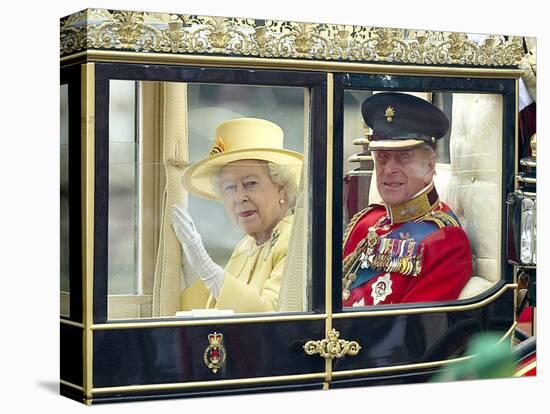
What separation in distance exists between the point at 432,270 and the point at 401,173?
2.38 ft

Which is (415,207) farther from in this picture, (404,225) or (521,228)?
(521,228)

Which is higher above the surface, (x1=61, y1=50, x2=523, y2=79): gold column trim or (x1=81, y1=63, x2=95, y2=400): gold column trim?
(x1=61, y1=50, x2=523, y2=79): gold column trim

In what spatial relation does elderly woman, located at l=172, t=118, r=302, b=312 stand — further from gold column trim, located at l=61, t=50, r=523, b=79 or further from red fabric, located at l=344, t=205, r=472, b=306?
red fabric, located at l=344, t=205, r=472, b=306

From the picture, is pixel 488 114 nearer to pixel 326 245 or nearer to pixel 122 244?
pixel 326 245

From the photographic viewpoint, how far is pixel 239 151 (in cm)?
1041

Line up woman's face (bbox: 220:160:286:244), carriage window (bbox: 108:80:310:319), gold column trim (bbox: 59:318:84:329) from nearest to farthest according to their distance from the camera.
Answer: gold column trim (bbox: 59:318:84:329)
carriage window (bbox: 108:80:310:319)
woman's face (bbox: 220:160:286:244)

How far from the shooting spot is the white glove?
10.3 metres

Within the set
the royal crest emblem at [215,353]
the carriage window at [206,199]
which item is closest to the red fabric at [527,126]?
the carriage window at [206,199]

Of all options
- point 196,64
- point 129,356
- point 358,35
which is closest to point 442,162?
point 358,35

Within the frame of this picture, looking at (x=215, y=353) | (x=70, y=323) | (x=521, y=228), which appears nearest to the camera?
(x=70, y=323)

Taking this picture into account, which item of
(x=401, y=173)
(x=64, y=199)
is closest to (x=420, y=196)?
(x=401, y=173)

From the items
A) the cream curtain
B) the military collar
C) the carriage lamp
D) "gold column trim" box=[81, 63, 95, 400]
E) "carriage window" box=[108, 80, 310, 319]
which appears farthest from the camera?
the carriage lamp

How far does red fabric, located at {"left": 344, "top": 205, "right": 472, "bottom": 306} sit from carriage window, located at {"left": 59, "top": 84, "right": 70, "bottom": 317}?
1959 mm

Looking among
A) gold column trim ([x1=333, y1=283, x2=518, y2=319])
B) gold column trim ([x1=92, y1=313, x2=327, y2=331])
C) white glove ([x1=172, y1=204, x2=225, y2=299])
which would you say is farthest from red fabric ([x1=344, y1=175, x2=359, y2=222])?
white glove ([x1=172, y1=204, x2=225, y2=299])
